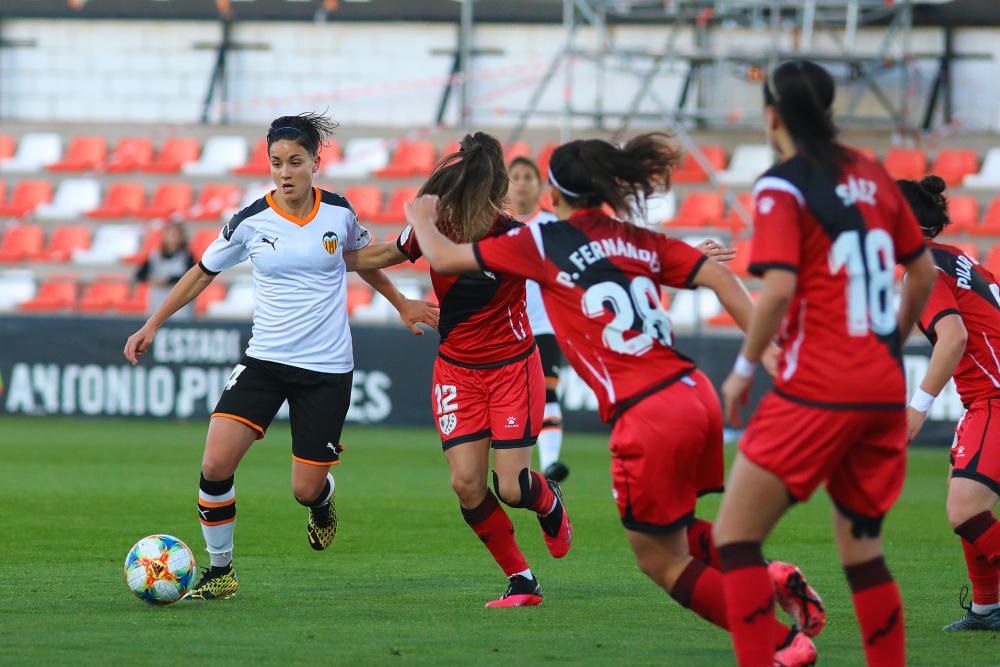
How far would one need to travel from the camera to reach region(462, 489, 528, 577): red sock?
7277mm

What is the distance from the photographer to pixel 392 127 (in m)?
24.2

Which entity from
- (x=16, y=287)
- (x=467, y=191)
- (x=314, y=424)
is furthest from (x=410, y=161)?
(x=467, y=191)

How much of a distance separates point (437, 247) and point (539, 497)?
2267 mm

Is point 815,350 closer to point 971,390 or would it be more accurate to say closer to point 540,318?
point 971,390

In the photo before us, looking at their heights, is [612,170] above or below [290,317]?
above

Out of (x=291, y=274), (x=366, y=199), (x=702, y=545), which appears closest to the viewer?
(x=702, y=545)

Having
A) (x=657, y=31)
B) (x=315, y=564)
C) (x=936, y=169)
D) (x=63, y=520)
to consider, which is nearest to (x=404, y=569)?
(x=315, y=564)

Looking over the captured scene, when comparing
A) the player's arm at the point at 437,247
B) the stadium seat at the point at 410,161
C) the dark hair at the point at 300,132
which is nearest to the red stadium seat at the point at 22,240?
the stadium seat at the point at 410,161

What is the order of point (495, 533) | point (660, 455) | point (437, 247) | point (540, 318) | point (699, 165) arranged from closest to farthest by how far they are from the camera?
point (660, 455), point (437, 247), point (495, 533), point (540, 318), point (699, 165)

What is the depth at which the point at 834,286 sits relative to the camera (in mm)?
4695

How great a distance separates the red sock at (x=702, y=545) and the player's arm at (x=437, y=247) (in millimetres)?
1316

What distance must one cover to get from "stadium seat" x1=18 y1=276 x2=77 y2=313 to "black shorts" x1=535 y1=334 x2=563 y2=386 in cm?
1013

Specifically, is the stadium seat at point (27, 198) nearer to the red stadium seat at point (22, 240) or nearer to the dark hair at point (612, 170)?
the red stadium seat at point (22, 240)

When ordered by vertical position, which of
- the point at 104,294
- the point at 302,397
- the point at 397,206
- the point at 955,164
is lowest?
the point at 104,294
